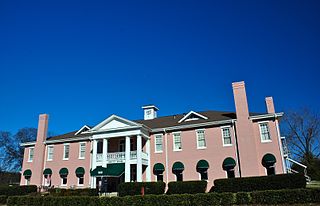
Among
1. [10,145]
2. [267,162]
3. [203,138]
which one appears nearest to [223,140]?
[203,138]

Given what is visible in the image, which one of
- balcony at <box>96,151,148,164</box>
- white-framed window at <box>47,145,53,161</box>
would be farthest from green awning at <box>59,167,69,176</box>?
balcony at <box>96,151,148,164</box>

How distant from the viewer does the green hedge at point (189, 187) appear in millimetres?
23750

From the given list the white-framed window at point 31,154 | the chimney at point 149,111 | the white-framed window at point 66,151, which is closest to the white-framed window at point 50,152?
the white-framed window at point 66,151

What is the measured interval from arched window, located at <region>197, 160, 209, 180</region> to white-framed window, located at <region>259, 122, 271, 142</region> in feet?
20.6

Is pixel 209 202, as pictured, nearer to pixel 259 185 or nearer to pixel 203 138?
pixel 259 185

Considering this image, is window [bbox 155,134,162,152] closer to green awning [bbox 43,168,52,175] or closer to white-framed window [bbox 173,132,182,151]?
white-framed window [bbox 173,132,182,151]

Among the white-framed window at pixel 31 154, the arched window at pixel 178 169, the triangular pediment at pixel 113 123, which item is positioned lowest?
the arched window at pixel 178 169

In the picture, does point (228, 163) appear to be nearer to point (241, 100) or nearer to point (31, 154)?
point (241, 100)

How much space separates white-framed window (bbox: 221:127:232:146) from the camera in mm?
26750

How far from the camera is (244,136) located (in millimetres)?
25375

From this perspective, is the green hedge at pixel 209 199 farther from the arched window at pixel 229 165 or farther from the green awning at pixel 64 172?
the green awning at pixel 64 172

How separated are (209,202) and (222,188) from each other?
5.86 m

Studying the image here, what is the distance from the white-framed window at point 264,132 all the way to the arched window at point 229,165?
3736mm

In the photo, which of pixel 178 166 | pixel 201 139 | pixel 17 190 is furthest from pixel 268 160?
pixel 17 190
